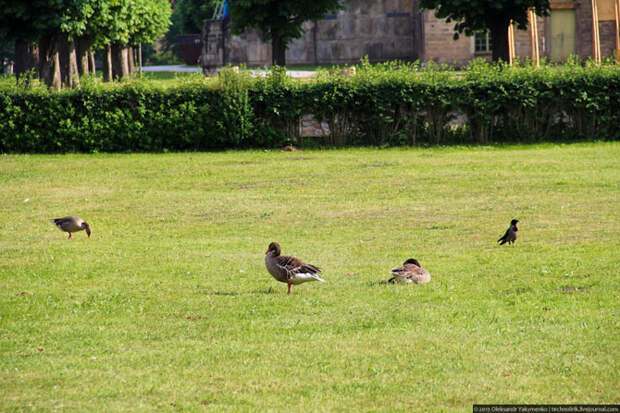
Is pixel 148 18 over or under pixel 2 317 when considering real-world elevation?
over

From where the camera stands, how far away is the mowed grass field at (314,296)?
761cm

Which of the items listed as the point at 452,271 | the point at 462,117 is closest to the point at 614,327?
the point at 452,271

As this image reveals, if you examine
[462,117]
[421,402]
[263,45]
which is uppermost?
[263,45]

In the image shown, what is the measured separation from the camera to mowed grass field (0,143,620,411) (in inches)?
300

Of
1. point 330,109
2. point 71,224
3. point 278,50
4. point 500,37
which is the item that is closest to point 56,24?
point 278,50

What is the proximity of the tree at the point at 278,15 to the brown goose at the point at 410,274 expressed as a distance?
2633 cm

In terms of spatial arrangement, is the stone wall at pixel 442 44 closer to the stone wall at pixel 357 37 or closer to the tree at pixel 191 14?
the stone wall at pixel 357 37

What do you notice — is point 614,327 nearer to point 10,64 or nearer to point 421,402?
point 421,402

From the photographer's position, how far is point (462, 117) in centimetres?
2958

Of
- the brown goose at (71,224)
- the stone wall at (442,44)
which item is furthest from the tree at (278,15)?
the brown goose at (71,224)

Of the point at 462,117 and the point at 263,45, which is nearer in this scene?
the point at 462,117

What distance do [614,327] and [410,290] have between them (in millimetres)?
2776

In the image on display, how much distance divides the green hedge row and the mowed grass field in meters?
6.36

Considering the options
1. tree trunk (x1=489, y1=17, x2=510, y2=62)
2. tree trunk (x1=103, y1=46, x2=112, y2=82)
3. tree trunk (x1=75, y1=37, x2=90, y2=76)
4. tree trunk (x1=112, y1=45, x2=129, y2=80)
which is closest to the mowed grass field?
tree trunk (x1=489, y1=17, x2=510, y2=62)
